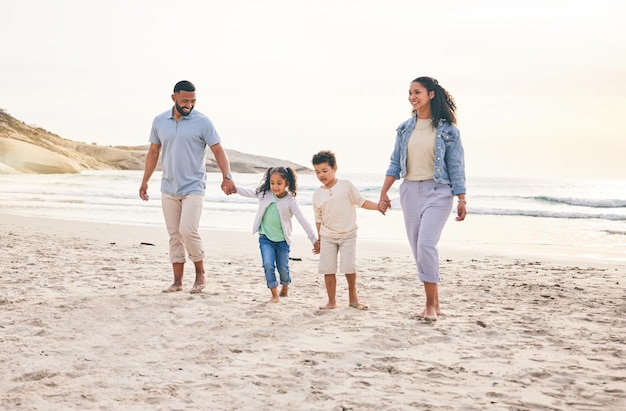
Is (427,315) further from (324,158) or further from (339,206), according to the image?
(324,158)

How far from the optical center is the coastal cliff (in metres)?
46.0

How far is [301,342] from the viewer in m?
4.32

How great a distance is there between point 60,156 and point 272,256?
45868mm

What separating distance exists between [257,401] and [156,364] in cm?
87

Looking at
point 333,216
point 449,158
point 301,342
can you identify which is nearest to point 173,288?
point 333,216

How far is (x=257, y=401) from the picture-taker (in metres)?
3.21

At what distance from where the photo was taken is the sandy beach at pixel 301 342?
3.28 m

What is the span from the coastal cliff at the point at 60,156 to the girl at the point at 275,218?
4131 cm

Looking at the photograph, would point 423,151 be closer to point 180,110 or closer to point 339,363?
point 339,363

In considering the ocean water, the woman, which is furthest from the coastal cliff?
the woman

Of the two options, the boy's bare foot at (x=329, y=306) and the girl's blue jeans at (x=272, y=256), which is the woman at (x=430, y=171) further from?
the girl's blue jeans at (x=272, y=256)

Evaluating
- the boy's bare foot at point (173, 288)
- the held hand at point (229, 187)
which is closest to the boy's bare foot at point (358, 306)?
the held hand at point (229, 187)

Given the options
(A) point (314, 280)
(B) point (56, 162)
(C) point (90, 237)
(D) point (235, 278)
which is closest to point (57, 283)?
(D) point (235, 278)

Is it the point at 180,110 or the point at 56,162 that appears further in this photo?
the point at 56,162
